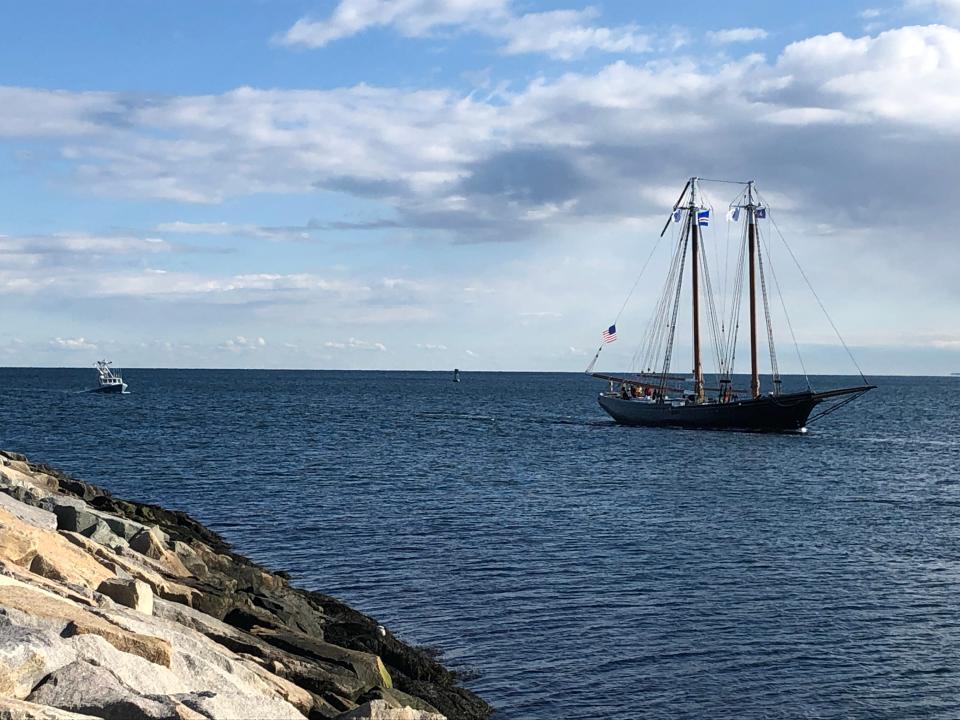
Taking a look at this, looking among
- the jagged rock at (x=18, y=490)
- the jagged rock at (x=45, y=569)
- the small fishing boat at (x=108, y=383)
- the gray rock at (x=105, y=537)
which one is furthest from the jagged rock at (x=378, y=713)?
the small fishing boat at (x=108, y=383)

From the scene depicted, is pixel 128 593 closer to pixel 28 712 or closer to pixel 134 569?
pixel 134 569

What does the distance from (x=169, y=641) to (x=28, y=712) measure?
3.28 m

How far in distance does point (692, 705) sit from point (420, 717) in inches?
266

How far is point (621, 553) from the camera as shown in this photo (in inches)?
1088

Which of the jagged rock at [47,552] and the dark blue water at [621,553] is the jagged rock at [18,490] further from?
the dark blue water at [621,553]

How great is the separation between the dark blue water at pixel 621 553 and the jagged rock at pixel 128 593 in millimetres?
6008

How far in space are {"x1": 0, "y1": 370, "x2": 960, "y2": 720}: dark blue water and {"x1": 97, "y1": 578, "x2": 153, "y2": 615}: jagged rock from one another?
6.01 meters

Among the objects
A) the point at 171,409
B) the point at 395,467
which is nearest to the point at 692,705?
the point at 395,467

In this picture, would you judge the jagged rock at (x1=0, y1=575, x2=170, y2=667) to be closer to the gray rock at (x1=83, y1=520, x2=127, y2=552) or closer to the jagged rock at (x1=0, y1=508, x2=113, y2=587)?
the jagged rock at (x1=0, y1=508, x2=113, y2=587)

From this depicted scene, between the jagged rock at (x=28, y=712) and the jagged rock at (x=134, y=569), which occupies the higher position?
the jagged rock at (x=28, y=712)

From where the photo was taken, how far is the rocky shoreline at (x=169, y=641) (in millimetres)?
8547

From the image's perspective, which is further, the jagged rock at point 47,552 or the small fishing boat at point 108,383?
the small fishing boat at point 108,383

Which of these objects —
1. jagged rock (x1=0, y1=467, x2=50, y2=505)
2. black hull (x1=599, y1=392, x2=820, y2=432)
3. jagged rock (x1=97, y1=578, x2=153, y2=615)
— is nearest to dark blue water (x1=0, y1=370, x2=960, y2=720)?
jagged rock (x1=97, y1=578, x2=153, y2=615)

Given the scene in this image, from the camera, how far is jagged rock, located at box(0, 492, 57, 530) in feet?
56.0
